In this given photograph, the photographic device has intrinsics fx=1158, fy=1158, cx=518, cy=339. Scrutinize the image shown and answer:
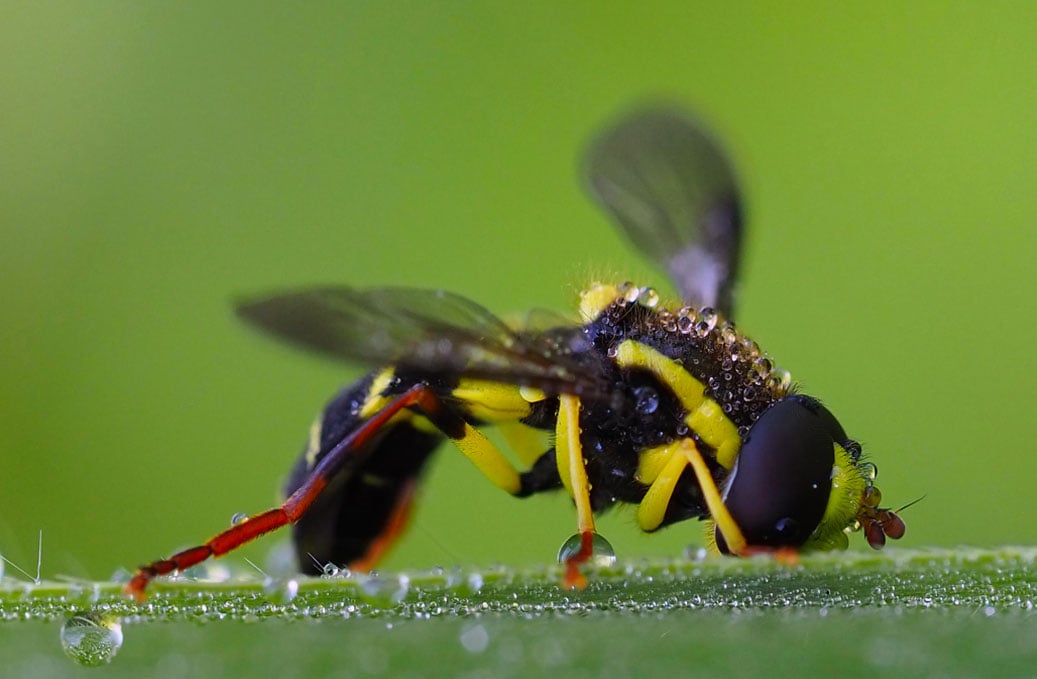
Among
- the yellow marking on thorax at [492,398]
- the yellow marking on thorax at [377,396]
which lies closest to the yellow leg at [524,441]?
the yellow marking on thorax at [492,398]

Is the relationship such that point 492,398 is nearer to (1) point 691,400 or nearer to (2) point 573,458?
(2) point 573,458

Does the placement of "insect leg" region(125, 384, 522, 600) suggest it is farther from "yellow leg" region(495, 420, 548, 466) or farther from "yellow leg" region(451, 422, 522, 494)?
"yellow leg" region(495, 420, 548, 466)

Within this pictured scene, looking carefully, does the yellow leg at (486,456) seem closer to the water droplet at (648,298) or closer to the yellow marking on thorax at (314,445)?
the yellow marking on thorax at (314,445)

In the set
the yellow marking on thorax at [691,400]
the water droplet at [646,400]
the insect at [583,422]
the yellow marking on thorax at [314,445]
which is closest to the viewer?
the insect at [583,422]

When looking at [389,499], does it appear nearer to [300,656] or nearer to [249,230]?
[300,656]

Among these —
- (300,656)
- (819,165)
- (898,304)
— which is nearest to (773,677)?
(300,656)

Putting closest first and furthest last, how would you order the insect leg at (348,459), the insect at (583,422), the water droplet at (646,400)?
the insect at (583,422) < the insect leg at (348,459) < the water droplet at (646,400)
